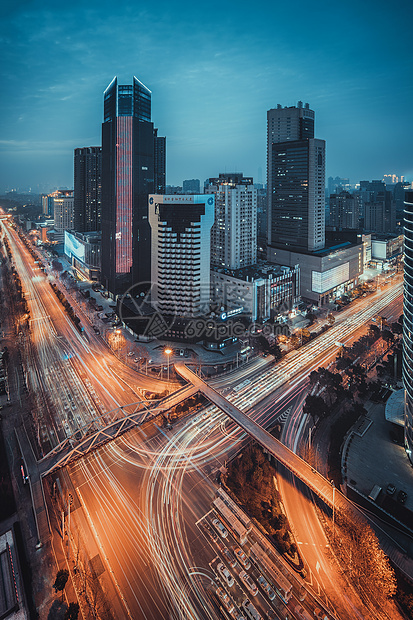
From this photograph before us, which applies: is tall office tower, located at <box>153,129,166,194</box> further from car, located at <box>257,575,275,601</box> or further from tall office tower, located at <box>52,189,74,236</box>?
car, located at <box>257,575,275,601</box>

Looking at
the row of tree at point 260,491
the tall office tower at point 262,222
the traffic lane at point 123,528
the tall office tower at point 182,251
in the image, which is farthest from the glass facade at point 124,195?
the row of tree at point 260,491

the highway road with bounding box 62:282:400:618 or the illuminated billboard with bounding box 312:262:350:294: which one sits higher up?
the illuminated billboard with bounding box 312:262:350:294

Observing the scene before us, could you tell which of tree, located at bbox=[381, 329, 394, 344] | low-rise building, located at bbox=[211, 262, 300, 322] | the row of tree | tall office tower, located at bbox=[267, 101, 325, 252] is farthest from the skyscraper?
the row of tree

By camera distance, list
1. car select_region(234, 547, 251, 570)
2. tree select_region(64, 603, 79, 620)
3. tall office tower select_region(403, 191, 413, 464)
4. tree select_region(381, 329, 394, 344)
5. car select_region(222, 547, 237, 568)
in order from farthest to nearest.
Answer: tree select_region(381, 329, 394, 344) → tall office tower select_region(403, 191, 413, 464) → car select_region(222, 547, 237, 568) → car select_region(234, 547, 251, 570) → tree select_region(64, 603, 79, 620)

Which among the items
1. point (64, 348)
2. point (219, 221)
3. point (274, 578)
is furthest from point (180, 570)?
point (219, 221)

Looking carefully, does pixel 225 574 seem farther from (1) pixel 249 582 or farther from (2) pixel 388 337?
(2) pixel 388 337

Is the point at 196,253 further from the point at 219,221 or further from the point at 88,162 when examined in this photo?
the point at 88,162

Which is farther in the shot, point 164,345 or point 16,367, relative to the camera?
point 164,345
